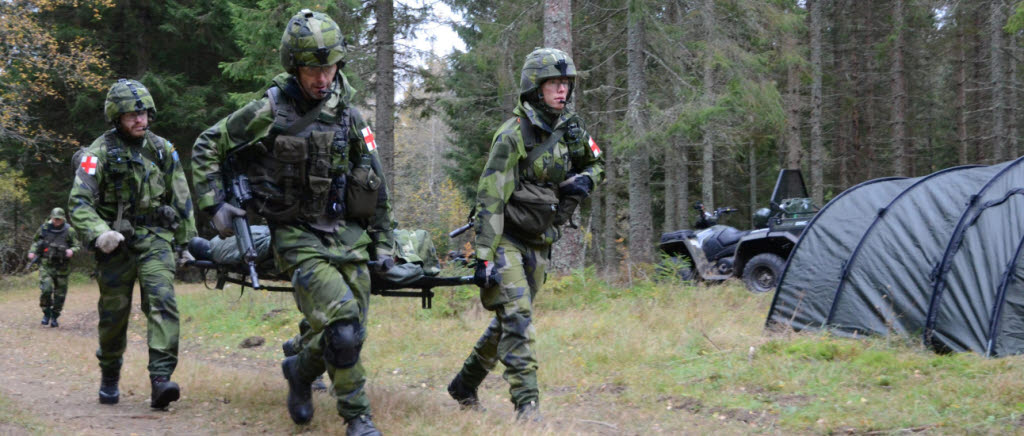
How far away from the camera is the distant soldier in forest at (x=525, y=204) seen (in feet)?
16.9

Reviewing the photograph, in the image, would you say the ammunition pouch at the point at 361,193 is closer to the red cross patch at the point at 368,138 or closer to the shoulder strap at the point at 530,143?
the red cross patch at the point at 368,138

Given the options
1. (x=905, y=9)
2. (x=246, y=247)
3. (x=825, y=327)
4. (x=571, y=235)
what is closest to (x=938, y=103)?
(x=905, y=9)

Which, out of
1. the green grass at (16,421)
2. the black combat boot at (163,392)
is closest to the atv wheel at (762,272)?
the black combat boot at (163,392)

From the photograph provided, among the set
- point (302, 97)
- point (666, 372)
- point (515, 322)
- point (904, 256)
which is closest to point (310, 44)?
point (302, 97)

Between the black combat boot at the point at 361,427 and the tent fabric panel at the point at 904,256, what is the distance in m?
5.41

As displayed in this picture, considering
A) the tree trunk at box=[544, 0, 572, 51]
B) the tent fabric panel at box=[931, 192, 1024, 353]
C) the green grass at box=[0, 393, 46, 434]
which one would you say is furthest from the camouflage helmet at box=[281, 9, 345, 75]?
the tree trunk at box=[544, 0, 572, 51]

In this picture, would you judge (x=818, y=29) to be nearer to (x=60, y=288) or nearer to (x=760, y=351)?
(x=760, y=351)

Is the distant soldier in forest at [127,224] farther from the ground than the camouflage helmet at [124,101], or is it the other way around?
the camouflage helmet at [124,101]

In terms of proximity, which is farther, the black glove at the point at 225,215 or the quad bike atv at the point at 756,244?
the quad bike atv at the point at 756,244

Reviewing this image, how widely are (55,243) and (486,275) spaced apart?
12.0 meters

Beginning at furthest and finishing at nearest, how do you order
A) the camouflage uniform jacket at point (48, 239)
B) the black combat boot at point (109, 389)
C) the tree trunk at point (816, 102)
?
the tree trunk at point (816, 102) → the camouflage uniform jacket at point (48, 239) → the black combat boot at point (109, 389)

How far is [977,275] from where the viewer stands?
7203 mm

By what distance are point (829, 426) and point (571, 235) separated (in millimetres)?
7008

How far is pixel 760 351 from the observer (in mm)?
7367
